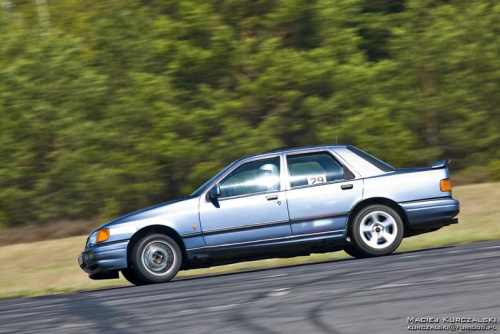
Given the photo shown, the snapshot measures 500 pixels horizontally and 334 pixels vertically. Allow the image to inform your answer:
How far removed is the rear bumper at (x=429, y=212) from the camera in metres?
11.2

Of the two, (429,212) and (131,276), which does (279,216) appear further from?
(131,276)

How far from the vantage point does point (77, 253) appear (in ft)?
56.6

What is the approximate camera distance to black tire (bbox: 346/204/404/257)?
36.4 ft

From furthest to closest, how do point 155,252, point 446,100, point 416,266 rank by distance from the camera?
point 446,100 < point 155,252 < point 416,266

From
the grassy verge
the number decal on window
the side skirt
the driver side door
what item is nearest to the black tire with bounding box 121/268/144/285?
the side skirt

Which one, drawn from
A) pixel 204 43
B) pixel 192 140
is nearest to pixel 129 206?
pixel 192 140

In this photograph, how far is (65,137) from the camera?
2152cm

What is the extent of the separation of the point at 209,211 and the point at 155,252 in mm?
833

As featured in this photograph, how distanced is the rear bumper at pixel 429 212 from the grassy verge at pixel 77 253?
2.02 m

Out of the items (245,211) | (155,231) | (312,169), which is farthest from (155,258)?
(312,169)

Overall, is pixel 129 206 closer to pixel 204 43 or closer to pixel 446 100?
pixel 204 43

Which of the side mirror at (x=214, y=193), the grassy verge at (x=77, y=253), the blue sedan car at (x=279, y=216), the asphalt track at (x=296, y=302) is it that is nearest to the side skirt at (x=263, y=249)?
the blue sedan car at (x=279, y=216)

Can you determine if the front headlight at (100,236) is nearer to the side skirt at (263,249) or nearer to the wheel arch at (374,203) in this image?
the side skirt at (263,249)

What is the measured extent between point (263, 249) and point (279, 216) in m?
0.46
